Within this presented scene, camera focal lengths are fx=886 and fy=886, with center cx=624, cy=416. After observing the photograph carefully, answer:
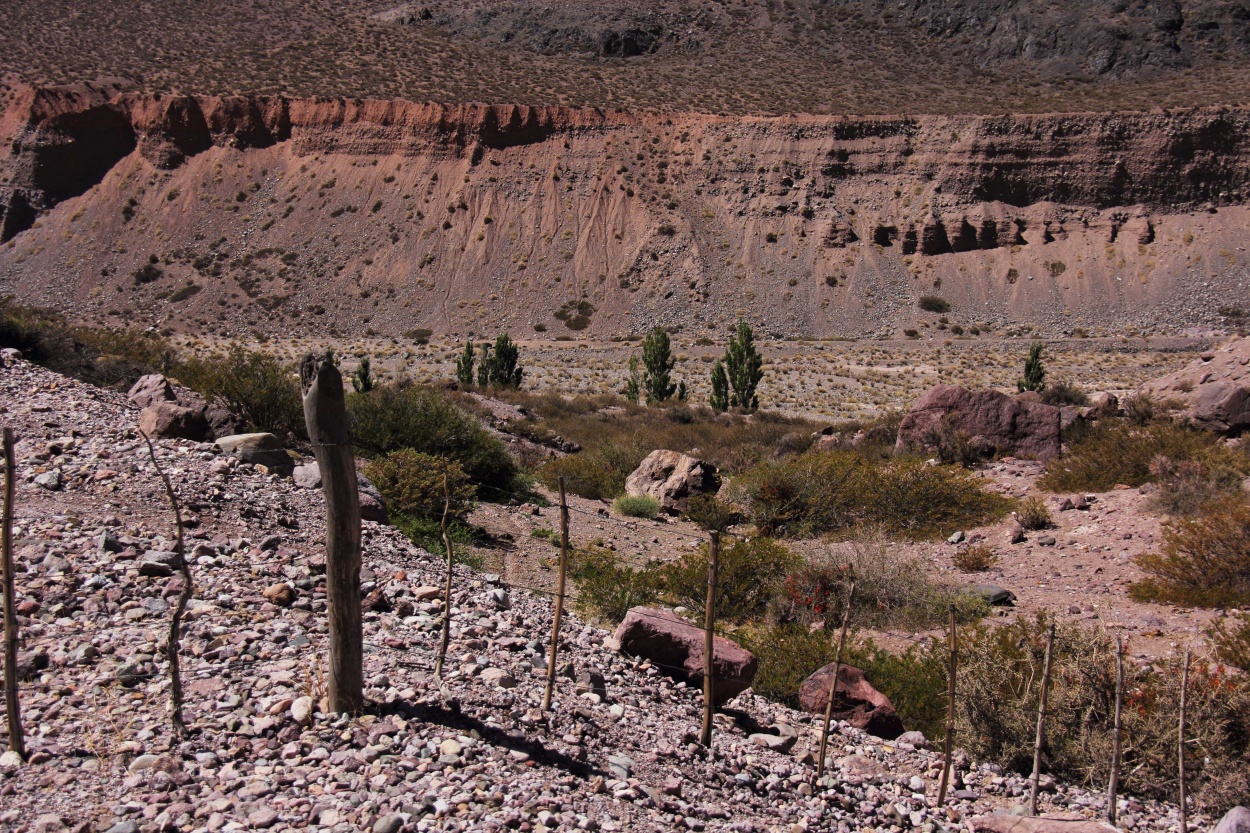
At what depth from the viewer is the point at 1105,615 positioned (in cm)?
938

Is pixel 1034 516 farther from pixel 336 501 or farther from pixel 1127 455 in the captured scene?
pixel 336 501

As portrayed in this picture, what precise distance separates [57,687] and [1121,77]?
263 feet

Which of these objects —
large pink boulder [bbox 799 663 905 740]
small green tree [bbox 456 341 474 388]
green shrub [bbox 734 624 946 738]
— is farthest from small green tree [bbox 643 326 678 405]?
large pink boulder [bbox 799 663 905 740]

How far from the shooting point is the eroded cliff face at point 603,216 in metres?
50.3

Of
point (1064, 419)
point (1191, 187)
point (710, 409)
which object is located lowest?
point (710, 409)

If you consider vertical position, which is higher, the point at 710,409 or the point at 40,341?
the point at 40,341

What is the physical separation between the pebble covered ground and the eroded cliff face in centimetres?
4231

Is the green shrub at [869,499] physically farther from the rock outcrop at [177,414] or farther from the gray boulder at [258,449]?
the rock outcrop at [177,414]

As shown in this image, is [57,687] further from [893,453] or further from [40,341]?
[893,453]

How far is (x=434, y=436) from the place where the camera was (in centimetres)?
1476

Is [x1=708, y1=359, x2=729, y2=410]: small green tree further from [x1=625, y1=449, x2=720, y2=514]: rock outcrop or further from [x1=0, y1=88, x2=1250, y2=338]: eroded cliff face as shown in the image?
[x1=0, y1=88, x2=1250, y2=338]: eroded cliff face

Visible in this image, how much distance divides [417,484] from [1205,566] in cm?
931

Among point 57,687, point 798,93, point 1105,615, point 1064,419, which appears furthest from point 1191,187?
point 57,687

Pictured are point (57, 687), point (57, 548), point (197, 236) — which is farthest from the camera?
point (197, 236)
